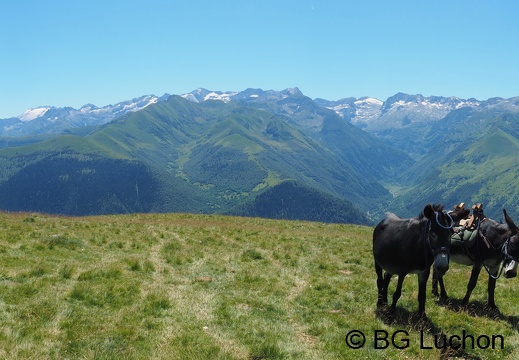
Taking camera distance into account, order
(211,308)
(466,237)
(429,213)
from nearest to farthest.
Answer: (429,213) < (211,308) < (466,237)

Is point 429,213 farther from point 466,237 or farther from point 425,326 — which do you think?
point 466,237

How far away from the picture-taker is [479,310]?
13953 millimetres

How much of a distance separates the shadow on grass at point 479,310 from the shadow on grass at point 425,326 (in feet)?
6.81

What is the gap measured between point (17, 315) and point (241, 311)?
274 inches

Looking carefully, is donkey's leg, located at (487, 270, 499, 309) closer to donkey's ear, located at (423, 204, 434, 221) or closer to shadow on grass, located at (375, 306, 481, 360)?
shadow on grass, located at (375, 306, 481, 360)

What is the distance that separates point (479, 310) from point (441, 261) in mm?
4746

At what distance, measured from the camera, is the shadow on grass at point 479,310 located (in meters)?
13.1

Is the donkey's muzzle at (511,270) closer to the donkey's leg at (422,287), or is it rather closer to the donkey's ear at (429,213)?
the donkey's leg at (422,287)

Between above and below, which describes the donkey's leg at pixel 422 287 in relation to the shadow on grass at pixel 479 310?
above

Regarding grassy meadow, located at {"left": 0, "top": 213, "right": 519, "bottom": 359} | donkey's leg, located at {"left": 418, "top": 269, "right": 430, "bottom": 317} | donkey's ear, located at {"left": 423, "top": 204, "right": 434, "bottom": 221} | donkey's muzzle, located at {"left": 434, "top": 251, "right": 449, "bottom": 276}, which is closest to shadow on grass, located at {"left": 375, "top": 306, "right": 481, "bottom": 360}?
grassy meadow, located at {"left": 0, "top": 213, "right": 519, "bottom": 359}

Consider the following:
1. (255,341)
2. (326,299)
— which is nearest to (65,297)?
(255,341)

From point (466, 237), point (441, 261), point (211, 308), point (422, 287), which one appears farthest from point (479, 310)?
point (211, 308)

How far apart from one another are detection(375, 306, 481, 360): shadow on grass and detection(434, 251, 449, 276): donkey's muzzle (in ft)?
6.12

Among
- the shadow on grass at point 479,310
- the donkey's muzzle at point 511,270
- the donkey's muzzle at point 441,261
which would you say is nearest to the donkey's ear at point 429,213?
the donkey's muzzle at point 441,261
